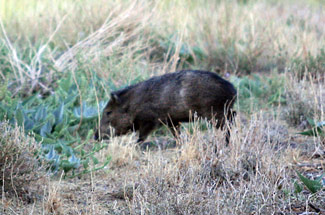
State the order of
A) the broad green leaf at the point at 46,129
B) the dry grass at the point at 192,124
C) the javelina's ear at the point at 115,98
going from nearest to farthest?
1. the dry grass at the point at 192,124
2. the broad green leaf at the point at 46,129
3. the javelina's ear at the point at 115,98

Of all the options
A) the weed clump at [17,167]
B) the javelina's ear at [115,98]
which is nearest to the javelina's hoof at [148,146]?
the javelina's ear at [115,98]

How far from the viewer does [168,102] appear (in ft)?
17.9

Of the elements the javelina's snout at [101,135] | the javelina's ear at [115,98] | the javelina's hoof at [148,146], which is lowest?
the javelina's hoof at [148,146]

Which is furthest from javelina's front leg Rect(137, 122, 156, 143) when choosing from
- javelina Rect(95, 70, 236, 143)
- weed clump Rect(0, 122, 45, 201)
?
weed clump Rect(0, 122, 45, 201)

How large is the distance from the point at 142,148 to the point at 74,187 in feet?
4.86

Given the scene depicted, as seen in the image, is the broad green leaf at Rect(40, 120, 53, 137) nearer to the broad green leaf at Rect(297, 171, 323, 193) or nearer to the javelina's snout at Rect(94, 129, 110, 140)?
the javelina's snout at Rect(94, 129, 110, 140)

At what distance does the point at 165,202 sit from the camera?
10.2ft

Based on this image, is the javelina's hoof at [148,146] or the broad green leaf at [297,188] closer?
the broad green leaf at [297,188]

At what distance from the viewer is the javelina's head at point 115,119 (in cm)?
576

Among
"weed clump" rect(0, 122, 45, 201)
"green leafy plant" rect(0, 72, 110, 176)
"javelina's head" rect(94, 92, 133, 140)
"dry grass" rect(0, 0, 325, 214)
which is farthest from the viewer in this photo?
"javelina's head" rect(94, 92, 133, 140)

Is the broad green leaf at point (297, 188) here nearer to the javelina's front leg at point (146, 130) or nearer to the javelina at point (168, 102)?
the javelina at point (168, 102)

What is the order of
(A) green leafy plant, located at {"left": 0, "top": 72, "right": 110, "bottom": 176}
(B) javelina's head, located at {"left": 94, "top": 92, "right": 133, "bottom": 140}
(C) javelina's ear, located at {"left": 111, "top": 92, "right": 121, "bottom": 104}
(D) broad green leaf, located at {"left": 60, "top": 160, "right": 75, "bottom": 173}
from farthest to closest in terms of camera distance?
1. (B) javelina's head, located at {"left": 94, "top": 92, "right": 133, "bottom": 140}
2. (C) javelina's ear, located at {"left": 111, "top": 92, "right": 121, "bottom": 104}
3. (A) green leafy plant, located at {"left": 0, "top": 72, "right": 110, "bottom": 176}
4. (D) broad green leaf, located at {"left": 60, "top": 160, "right": 75, "bottom": 173}

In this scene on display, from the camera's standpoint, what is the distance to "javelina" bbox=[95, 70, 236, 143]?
5258mm

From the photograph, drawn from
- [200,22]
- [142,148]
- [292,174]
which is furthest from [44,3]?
[292,174]
